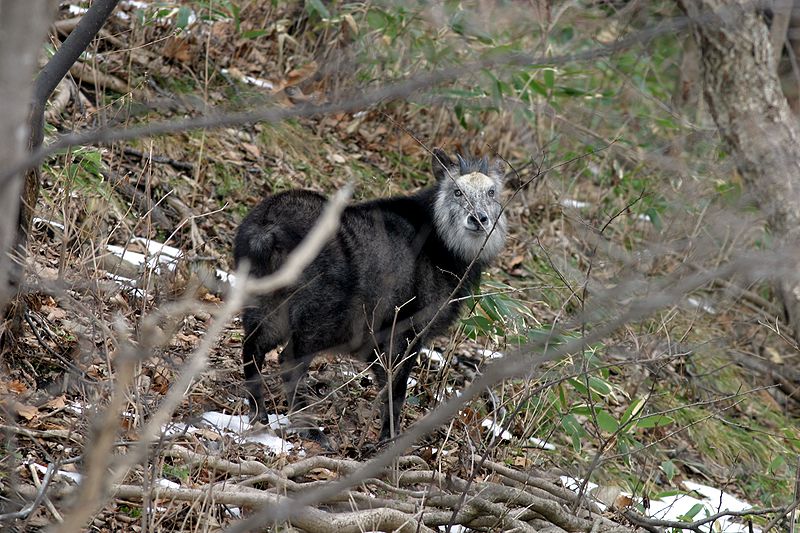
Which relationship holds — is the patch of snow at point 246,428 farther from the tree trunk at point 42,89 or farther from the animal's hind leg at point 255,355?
the tree trunk at point 42,89

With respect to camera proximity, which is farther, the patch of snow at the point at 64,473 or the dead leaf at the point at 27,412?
the dead leaf at the point at 27,412

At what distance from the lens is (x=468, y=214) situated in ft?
19.4

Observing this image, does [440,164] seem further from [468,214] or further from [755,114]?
[755,114]

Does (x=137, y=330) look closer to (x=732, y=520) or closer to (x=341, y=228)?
(x=341, y=228)

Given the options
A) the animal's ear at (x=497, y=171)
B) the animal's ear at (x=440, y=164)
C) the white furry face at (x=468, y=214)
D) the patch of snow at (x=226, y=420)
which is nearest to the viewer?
the patch of snow at (x=226, y=420)

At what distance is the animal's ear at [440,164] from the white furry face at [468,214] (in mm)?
49

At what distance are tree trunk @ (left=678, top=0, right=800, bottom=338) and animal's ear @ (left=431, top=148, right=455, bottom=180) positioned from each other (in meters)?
2.95

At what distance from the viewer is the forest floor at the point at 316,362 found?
3.88m

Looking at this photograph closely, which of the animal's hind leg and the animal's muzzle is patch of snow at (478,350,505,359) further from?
the animal's hind leg

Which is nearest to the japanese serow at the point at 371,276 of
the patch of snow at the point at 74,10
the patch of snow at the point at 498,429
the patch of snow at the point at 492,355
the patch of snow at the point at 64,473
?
the patch of snow at the point at 492,355

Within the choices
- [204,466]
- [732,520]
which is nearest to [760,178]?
[732,520]

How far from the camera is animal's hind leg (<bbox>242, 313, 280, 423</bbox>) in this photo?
5176 mm

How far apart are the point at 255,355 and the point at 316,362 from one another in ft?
3.23

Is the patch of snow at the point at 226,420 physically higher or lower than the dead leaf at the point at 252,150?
lower
